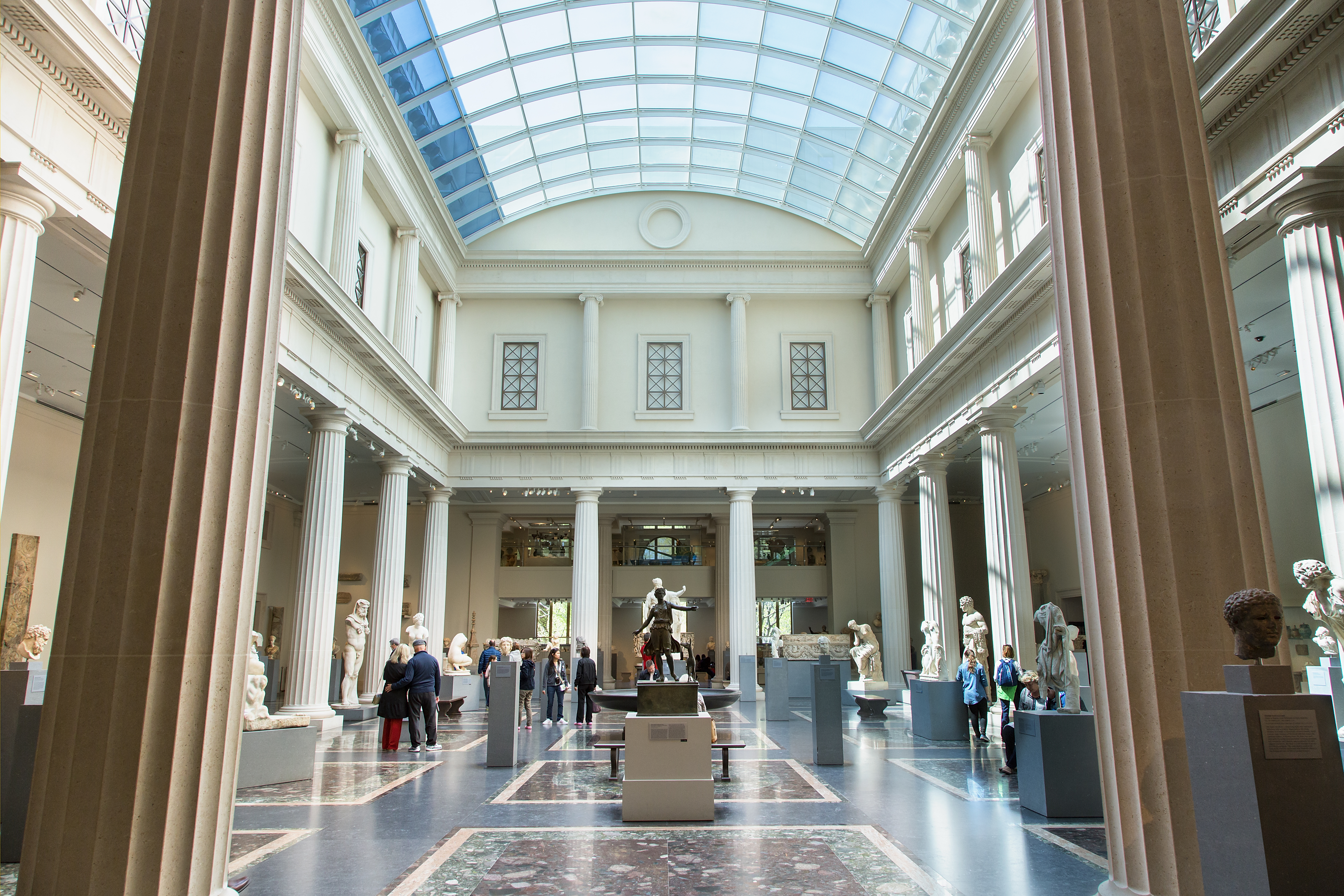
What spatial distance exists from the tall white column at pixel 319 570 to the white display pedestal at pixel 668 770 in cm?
1017

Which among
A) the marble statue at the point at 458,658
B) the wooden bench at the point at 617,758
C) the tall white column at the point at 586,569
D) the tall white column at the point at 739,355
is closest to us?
the wooden bench at the point at 617,758

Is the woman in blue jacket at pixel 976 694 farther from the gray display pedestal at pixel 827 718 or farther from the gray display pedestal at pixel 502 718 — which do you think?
the gray display pedestal at pixel 502 718

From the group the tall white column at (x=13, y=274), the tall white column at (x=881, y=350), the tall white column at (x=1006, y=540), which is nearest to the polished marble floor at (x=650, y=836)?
the tall white column at (x=13, y=274)

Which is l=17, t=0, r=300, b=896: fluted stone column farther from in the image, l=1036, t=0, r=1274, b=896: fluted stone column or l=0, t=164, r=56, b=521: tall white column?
l=0, t=164, r=56, b=521: tall white column

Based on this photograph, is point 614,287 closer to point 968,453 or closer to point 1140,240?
point 968,453

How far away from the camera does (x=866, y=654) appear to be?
23203 millimetres

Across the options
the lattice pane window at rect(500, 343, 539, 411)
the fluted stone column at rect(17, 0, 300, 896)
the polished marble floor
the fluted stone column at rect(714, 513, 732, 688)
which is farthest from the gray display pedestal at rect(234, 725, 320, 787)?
the fluted stone column at rect(714, 513, 732, 688)

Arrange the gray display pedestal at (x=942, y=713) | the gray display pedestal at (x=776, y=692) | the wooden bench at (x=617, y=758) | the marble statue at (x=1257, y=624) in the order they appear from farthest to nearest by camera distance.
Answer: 1. the gray display pedestal at (x=776, y=692)
2. the gray display pedestal at (x=942, y=713)
3. the wooden bench at (x=617, y=758)
4. the marble statue at (x=1257, y=624)

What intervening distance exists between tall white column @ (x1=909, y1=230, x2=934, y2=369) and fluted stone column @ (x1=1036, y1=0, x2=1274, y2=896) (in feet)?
56.0

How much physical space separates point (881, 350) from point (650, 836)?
20973mm

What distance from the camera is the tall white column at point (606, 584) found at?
98.5 ft

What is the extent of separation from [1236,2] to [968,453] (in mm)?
15765

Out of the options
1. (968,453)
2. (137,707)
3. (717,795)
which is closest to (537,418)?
(968,453)

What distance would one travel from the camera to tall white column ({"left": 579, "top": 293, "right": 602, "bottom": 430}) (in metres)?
25.6
